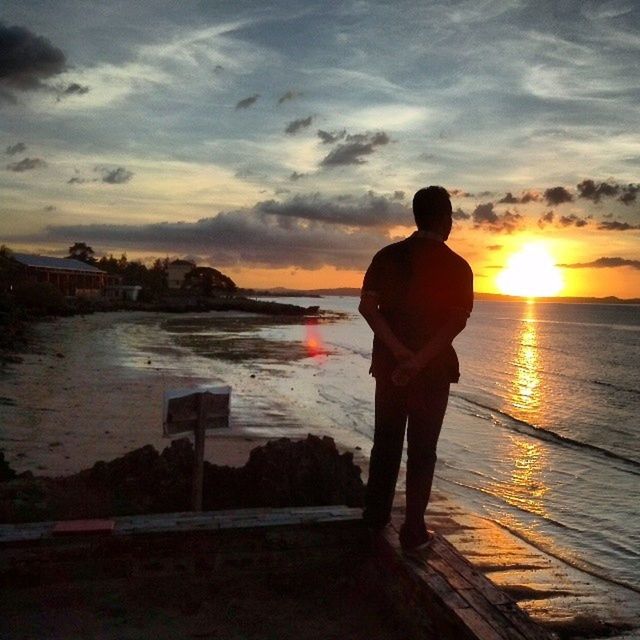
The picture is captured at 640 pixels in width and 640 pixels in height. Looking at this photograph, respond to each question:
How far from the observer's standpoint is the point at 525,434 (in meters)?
14.4

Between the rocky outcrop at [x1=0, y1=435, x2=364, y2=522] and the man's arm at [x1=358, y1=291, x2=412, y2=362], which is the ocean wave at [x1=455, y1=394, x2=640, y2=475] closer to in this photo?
the rocky outcrop at [x1=0, y1=435, x2=364, y2=522]

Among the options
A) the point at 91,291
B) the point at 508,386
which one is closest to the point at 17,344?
the point at 508,386

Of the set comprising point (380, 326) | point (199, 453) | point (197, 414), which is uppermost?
point (380, 326)

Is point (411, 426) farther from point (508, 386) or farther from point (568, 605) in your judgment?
point (508, 386)

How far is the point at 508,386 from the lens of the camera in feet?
78.8

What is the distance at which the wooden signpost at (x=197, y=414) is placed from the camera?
470cm

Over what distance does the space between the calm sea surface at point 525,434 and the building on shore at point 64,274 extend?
5001cm

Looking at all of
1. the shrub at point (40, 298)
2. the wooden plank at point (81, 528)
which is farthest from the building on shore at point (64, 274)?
the wooden plank at point (81, 528)

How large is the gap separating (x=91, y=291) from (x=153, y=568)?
284 ft

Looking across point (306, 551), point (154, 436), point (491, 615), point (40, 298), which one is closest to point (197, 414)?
point (306, 551)

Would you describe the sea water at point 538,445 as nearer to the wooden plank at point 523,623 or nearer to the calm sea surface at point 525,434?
the calm sea surface at point 525,434

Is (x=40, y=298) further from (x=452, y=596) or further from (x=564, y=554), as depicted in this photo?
(x=452, y=596)

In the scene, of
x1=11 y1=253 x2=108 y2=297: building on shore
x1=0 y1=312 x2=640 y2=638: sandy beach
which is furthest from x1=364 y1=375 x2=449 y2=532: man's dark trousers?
x1=11 y1=253 x2=108 y2=297: building on shore

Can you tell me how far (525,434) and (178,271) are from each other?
121829mm
